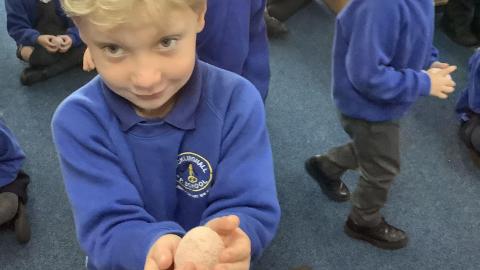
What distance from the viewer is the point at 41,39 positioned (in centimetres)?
225

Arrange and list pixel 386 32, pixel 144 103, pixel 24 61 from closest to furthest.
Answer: pixel 144 103 < pixel 386 32 < pixel 24 61

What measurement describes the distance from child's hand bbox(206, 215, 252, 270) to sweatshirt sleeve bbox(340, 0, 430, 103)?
60cm

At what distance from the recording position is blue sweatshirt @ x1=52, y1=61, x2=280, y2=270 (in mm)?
774

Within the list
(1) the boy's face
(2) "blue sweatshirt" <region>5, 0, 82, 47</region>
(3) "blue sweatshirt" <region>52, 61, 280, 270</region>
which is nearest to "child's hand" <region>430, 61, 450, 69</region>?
(3) "blue sweatshirt" <region>52, 61, 280, 270</region>

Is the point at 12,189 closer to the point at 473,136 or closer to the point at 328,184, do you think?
the point at 328,184

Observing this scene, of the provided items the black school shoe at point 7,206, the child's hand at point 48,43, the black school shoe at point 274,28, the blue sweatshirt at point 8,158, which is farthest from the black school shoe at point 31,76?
the black school shoe at point 274,28

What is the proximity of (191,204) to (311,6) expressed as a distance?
213 centimetres

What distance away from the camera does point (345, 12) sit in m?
1.22

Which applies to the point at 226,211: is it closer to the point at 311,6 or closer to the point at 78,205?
the point at 78,205

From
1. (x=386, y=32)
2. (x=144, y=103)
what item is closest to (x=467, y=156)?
(x=386, y=32)

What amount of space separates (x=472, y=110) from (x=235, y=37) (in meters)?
1.27

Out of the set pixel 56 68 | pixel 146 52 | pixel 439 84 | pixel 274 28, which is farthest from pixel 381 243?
pixel 56 68

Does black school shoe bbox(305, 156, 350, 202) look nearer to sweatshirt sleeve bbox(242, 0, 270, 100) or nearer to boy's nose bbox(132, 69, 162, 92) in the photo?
sweatshirt sleeve bbox(242, 0, 270, 100)

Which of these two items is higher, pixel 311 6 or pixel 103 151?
pixel 103 151
